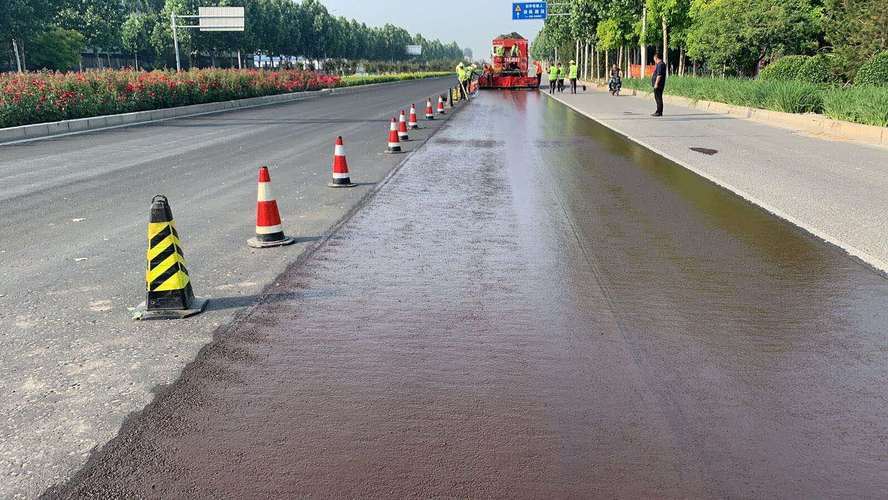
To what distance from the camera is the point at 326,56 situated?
118938 mm

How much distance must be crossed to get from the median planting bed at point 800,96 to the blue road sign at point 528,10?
1433 inches

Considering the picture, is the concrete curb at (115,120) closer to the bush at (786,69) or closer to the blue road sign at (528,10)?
the bush at (786,69)

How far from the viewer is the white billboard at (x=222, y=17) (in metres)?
47.2

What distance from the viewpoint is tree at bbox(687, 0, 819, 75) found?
1177 inches

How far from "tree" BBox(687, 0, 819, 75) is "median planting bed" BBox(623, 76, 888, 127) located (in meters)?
1.88

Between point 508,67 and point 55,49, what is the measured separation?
139 ft

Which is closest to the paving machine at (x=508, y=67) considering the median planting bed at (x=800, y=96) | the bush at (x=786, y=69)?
the median planting bed at (x=800, y=96)

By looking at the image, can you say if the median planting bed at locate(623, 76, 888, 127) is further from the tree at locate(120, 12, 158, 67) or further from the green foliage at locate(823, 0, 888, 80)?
the tree at locate(120, 12, 158, 67)

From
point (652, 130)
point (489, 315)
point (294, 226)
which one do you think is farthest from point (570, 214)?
point (652, 130)

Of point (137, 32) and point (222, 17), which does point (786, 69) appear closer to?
point (222, 17)

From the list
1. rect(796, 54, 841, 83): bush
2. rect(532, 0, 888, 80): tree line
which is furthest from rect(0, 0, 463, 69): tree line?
rect(796, 54, 841, 83): bush

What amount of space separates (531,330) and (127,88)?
25610 mm

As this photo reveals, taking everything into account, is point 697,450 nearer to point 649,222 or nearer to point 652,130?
point 649,222

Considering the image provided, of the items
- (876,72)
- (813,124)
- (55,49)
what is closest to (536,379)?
(813,124)
